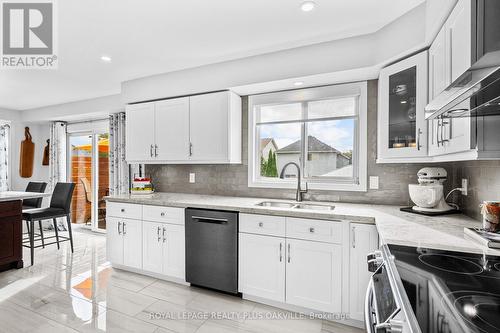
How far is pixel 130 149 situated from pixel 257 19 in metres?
2.35

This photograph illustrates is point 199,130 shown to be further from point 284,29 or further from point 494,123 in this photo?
point 494,123

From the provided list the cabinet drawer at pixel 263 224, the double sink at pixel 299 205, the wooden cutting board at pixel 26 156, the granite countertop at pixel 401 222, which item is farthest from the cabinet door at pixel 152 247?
the wooden cutting board at pixel 26 156

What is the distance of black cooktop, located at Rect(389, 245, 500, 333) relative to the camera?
66 cm

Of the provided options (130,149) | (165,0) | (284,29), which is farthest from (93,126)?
(284,29)

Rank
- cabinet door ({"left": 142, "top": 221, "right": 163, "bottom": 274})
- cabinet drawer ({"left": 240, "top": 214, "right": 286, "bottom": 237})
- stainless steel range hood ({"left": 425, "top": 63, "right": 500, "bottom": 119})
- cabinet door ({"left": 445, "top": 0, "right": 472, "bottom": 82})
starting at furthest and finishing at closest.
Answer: cabinet door ({"left": 142, "top": 221, "right": 163, "bottom": 274}), cabinet drawer ({"left": 240, "top": 214, "right": 286, "bottom": 237}), cabinet door ({"left": 445, "top": 0, "right": 472, "bottom": 82}), stainless steel range hood ({"left": 425, "top": 63, "right": 500, "bottom": 119})

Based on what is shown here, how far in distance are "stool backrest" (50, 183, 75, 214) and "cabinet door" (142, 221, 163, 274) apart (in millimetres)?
1768

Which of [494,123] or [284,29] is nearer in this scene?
[494,123]

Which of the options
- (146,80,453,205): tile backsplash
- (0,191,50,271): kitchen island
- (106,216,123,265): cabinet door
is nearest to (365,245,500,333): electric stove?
(146,80,453,205): tile backsplash

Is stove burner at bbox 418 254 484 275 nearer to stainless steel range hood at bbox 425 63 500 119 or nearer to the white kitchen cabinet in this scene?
stainless steel range hood at bbox 425 63 500 119

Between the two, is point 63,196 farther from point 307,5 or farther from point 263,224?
point 307,5

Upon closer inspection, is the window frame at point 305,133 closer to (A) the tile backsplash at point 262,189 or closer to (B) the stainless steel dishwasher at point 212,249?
(A) the tile backsplash at point 262,189

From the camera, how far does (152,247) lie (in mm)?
2785

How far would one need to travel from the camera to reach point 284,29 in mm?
2223

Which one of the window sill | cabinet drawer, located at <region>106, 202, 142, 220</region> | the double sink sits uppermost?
the window sill
